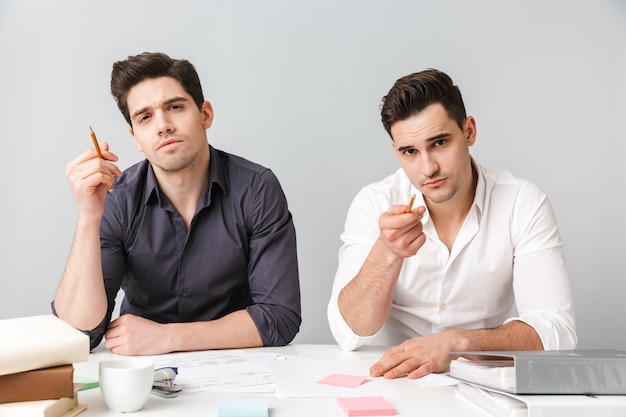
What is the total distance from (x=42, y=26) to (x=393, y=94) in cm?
182

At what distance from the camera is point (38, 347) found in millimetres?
1015

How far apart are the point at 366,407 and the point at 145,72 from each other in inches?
51.2

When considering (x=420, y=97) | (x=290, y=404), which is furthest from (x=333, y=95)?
(x=290, y=404)

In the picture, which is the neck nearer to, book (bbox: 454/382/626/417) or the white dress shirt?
the white dress shirt

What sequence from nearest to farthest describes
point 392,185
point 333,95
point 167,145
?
point 167,145 < point 392,185 < point 333,95

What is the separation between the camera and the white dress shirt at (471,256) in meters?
1.90

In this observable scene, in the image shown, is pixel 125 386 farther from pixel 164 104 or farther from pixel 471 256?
pixel 471 256

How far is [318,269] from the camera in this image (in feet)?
9.68

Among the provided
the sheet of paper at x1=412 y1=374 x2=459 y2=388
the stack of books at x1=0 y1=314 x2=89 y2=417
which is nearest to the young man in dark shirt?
the sheet of paper at x1=412 y1=374 x2=459 y2=388

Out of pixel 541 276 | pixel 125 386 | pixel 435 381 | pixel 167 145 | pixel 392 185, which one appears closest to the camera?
pixel 125 386

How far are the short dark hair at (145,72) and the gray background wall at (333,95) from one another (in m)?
0.88

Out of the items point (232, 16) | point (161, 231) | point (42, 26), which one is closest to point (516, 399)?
point (161, 231)

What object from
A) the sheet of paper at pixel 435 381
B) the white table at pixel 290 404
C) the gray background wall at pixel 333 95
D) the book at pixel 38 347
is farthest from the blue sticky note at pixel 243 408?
the gray background wall at pixel 333 95

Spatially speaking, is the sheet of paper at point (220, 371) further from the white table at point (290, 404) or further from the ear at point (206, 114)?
the ear at point (206, 114)
